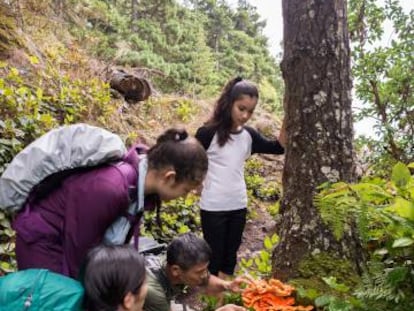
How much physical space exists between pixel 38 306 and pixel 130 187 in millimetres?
634

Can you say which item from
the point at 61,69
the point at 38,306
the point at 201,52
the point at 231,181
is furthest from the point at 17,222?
the point at 201,52

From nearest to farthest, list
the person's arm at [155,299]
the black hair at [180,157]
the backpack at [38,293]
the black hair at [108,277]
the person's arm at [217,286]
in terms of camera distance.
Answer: the backpack at [38,293] < the black hair at [108,277] < the black hair at [180,157] < the person's arm at [155,299] < the person's arm at [217,286]

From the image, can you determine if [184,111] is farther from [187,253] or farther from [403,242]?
[403,242]

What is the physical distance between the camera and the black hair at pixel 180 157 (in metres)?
2.17

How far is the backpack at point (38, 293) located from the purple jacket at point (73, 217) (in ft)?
0.54

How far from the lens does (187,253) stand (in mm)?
2693

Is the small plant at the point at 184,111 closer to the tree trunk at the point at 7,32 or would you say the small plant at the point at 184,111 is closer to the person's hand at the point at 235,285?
the tree trunk at the point at 7,32

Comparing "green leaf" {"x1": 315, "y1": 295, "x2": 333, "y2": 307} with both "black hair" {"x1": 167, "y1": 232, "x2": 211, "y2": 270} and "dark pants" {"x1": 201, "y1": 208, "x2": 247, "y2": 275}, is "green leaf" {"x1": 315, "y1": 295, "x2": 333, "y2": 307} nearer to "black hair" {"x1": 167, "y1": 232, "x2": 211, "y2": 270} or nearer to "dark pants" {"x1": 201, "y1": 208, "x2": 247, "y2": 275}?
"black hair" {"x1": 167, "y1": 232, "x2": 211, "y2": 270}

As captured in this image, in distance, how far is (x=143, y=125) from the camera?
8.52 metres

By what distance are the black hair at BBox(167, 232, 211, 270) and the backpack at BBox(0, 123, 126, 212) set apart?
858mm

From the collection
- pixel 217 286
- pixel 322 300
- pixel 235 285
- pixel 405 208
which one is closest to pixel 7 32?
pixel 217 286

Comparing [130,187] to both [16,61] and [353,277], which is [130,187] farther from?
[16,61]

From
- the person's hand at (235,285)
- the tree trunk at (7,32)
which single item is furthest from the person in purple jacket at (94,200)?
the tree trunk at (7,32)

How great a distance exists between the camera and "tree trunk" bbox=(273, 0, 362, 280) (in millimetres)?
2752
